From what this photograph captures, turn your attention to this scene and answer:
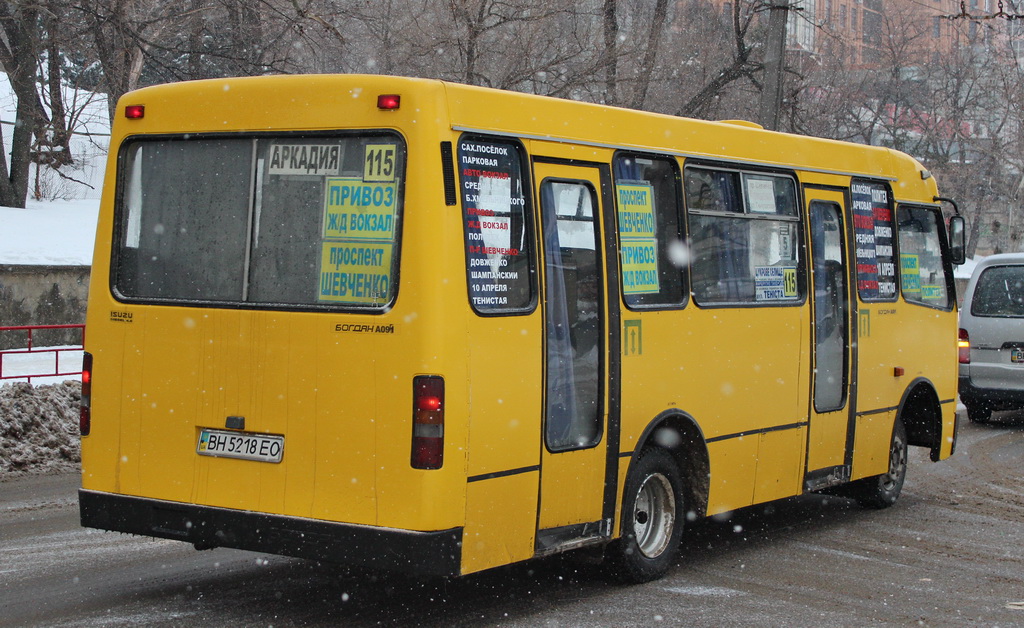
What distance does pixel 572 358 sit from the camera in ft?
21.9

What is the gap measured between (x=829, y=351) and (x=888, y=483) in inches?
66.6

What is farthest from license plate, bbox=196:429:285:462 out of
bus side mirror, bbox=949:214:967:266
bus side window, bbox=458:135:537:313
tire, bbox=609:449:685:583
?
bus side mirror, bbox=949:214:967:266

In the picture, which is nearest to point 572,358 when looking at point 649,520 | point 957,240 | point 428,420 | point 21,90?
point 428,420

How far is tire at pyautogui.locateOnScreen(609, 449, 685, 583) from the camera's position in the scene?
7.18 meters

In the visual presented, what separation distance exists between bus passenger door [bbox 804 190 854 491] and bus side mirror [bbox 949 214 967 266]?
6.15ft

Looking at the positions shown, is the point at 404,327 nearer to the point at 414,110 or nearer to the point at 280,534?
the point at 414,110

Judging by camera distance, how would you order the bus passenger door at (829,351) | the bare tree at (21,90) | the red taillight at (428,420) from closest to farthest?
the red taillight at (428,420)
the bus passenger door at (829,351)
the bare tree at (21,90)

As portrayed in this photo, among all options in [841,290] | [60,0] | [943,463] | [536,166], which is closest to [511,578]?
[536,166]

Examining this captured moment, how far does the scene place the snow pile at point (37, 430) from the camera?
1173 centimetres

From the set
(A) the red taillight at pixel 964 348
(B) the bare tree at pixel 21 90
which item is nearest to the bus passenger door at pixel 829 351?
(A) the red taillight at pixel 964 348

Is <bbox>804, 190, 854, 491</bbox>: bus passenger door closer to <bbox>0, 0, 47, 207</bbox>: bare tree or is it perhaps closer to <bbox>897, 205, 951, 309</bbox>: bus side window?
<bbox>897, 205, 951, 309</bbox>: bus side window

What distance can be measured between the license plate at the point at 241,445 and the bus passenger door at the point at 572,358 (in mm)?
1334

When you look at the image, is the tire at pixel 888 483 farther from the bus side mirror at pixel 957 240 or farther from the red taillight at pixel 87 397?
the red taillight at pixel 87 397

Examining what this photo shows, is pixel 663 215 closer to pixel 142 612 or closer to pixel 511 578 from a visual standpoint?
pixel 511 578
